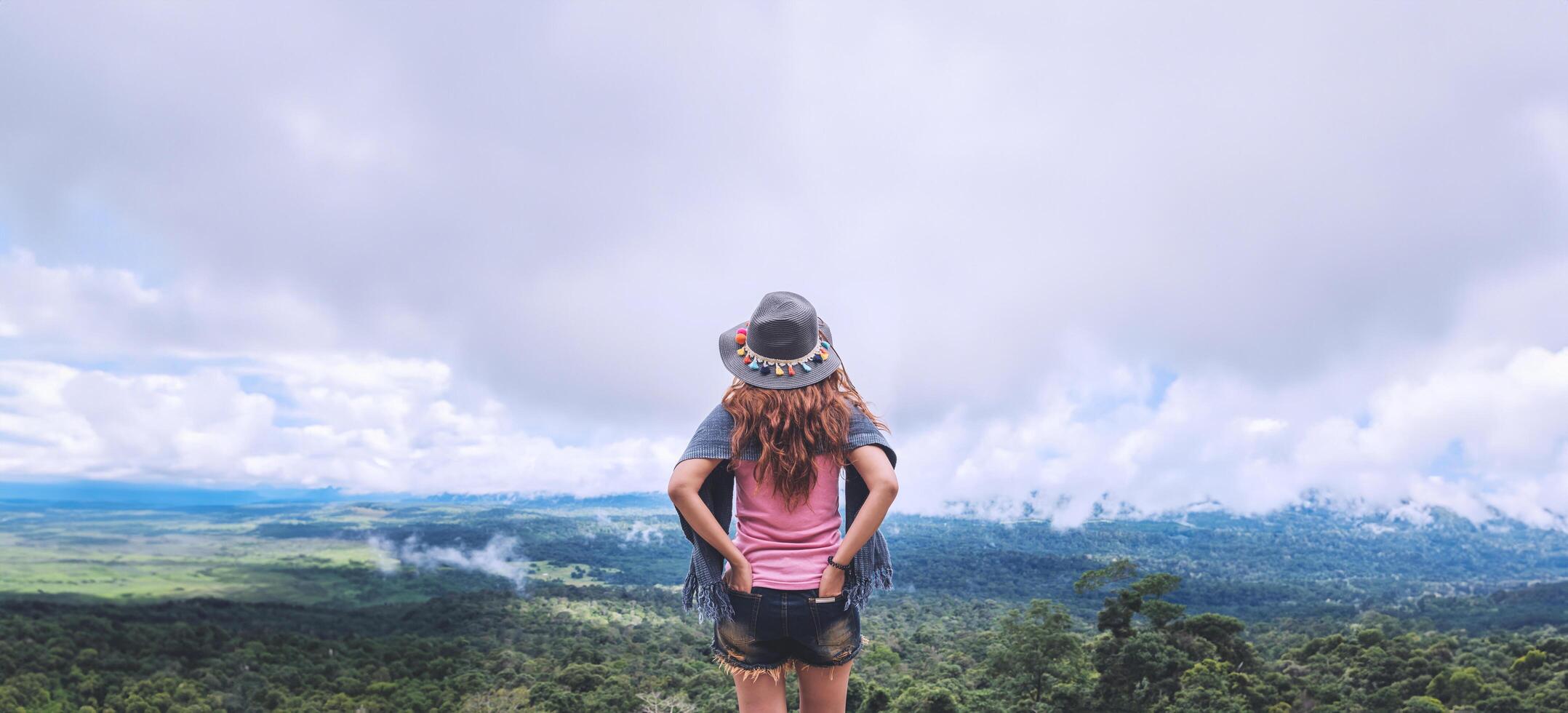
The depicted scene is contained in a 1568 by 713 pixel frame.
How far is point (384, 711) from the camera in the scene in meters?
45.1

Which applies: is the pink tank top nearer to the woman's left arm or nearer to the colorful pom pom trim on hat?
the woman's left arm

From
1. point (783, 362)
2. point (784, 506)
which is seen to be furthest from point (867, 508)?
point (783, 362)

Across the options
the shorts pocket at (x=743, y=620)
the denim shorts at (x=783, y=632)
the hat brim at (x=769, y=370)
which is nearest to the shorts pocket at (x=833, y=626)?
the denim shorts at (x=783, y=632)

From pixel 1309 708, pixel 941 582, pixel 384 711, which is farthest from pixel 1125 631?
pixel 941 582

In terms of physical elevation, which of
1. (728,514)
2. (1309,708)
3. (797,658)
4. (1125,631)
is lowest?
(1309,708)

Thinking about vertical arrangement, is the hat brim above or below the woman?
above

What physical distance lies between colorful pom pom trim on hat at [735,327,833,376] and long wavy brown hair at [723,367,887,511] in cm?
6

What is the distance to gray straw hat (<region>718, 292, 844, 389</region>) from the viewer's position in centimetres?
221

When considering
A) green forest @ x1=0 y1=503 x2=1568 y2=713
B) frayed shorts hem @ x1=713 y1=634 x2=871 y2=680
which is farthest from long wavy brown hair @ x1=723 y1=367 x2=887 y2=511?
green forest @ x1=0 y1=503 x2=1568 y2=713

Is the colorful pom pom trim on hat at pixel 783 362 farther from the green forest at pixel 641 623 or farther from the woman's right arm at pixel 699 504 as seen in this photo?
the green forest at pixel 641 623

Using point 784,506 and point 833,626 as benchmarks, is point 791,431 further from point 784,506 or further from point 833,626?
point 833,626

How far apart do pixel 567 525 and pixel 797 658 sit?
123367 millimetres

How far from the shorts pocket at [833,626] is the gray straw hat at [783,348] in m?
0.65

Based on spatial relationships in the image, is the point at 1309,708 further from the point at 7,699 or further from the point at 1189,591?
the point at 7,699
